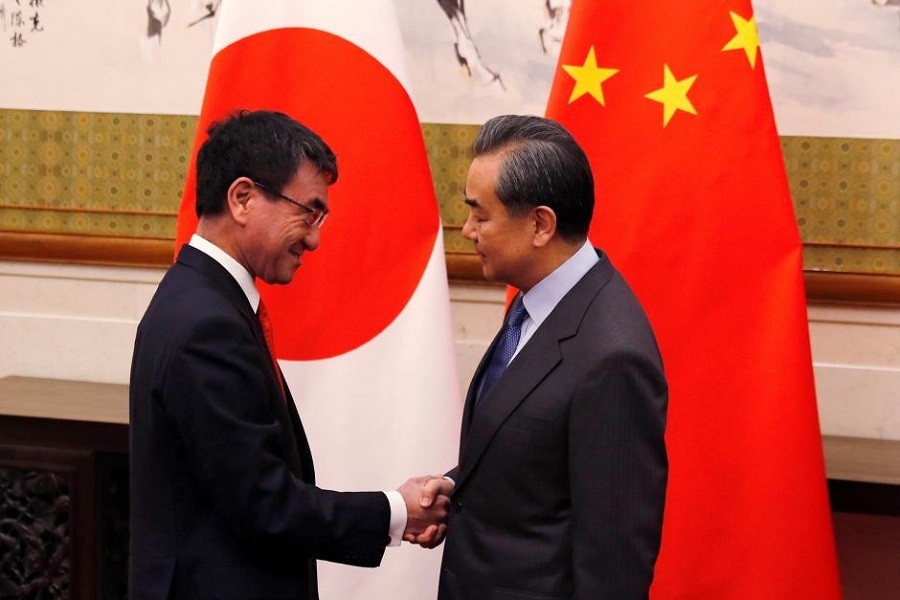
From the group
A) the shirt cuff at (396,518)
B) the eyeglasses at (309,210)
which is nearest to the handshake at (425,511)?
the shirt cuff at (396,518)

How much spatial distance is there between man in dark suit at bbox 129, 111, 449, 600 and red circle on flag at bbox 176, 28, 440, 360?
74 centimetres

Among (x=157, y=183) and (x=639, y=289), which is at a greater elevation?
(x=157, y=183)

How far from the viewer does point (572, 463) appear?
5.62 ft

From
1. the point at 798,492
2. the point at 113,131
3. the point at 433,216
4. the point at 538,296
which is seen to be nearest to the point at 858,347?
the point at 798,492

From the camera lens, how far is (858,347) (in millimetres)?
3182

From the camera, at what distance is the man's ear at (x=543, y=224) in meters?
1.82

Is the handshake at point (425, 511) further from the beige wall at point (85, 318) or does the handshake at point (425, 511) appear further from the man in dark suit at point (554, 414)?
the beige wall at point (85, 318)

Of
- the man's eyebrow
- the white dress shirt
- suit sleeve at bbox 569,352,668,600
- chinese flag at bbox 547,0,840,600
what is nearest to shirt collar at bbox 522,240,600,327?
the white dress shirt

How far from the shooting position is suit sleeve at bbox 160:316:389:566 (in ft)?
5.85

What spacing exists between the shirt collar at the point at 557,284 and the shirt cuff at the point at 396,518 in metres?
0.42

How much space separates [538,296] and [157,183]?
2.09 m

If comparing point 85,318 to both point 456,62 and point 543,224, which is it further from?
point 543,224

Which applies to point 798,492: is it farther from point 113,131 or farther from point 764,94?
point 113,131

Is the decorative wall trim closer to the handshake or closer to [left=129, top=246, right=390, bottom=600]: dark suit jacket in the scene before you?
the handshake
